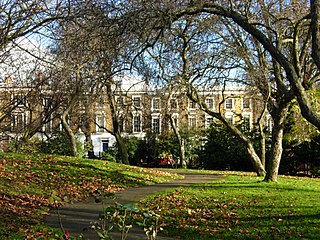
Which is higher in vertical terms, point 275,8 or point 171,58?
point 275,8

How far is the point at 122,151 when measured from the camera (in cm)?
2719

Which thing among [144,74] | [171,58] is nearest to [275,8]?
[171,58]

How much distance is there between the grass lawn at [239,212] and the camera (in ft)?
29.1

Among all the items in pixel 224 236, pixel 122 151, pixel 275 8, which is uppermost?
pixel 275 8

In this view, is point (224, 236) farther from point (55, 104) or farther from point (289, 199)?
point (55, 104)

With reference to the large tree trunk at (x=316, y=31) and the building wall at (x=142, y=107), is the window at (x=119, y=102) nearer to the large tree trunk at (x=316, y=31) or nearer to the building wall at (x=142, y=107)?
the building wall at (x=142, y=107)

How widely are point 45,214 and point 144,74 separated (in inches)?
226

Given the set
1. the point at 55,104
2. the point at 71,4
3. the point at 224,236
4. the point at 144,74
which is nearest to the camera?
the point at 224,236

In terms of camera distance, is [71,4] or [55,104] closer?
[71,4]

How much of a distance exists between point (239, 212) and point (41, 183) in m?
6.89

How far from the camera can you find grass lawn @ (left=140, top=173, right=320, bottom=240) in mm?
8859

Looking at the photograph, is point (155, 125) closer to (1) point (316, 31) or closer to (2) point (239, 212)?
(2) point (239, 212)

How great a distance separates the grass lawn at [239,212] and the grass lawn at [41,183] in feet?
8.04

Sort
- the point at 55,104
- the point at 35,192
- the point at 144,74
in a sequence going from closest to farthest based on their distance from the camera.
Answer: the point at 35,192 < the point at 144,74 < the point at 55,104
